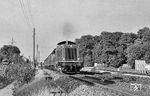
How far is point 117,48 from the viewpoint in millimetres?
76312

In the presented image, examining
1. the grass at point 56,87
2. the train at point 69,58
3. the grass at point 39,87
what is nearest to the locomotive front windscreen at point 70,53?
the train at point 69,58

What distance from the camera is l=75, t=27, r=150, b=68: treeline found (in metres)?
60.2

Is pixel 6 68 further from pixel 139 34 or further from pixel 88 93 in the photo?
pixel 139 34

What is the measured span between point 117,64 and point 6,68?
37172 mm

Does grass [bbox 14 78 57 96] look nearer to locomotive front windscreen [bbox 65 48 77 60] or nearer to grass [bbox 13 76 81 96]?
grass [bbox 13 76 81 96]

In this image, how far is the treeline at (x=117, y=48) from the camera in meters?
60.2

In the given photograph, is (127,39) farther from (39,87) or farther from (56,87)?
(56,87)

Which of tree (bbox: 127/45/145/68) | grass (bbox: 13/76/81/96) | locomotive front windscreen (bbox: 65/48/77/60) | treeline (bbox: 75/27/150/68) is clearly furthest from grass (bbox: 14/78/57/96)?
tree (bbox: 127/45/145/68)

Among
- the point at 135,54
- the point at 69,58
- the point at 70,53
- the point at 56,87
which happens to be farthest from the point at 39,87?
the point at 135,54

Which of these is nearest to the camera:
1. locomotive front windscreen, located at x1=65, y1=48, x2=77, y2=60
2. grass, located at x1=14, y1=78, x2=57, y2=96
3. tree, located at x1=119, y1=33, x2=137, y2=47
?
grass, located at x1=14, y1=78, x2=57, y2=96

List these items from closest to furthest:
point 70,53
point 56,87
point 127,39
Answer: point 56,87 < point 70,53 < point 127,39

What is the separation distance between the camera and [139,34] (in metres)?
81.2

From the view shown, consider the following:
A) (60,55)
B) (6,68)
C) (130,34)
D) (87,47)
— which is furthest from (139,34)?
(60,55)

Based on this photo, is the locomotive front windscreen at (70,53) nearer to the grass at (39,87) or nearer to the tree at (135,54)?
the grass at (39,87)
